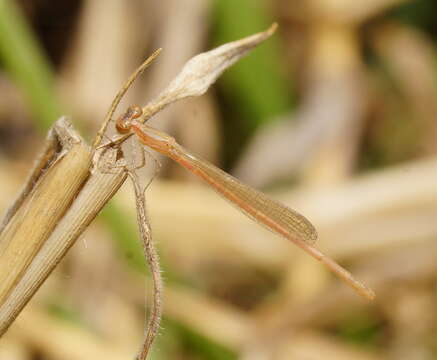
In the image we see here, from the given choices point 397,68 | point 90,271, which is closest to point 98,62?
point 90,271

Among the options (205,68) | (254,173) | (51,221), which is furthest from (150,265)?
(254,173)

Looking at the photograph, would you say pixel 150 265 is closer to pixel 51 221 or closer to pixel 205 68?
pixel 51 221

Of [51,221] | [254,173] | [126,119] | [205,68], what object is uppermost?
[254,173]

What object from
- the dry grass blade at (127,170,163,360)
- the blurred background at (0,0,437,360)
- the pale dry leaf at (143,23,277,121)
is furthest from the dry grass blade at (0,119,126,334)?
the blurred background at (0,0,437,360)

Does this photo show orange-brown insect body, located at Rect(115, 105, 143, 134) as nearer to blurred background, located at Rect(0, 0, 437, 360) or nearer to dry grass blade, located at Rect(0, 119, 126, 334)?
dry grass blade, located at Rect(0, 119, 126, 334)

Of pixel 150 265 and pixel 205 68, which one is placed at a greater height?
pixel 205 68

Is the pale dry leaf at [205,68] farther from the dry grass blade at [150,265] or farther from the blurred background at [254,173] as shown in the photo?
the blurred background at [254,173]
